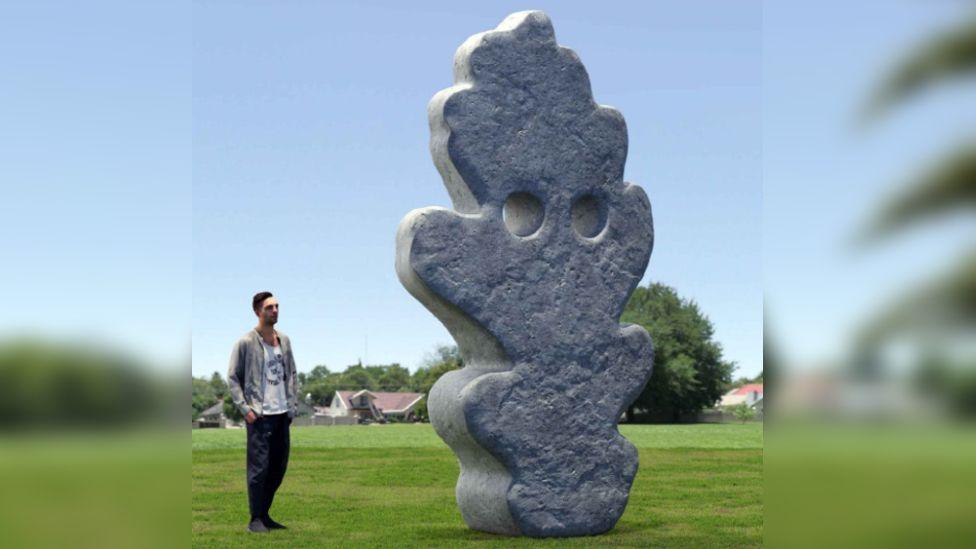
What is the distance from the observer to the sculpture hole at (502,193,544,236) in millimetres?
10039

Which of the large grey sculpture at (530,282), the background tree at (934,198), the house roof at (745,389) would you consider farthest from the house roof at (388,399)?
the background tree at (934,198)

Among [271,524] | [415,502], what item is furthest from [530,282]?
[415,502]

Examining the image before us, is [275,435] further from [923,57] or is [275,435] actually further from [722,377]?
[722,377]

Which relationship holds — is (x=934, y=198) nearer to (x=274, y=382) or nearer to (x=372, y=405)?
(x=274, y=382)

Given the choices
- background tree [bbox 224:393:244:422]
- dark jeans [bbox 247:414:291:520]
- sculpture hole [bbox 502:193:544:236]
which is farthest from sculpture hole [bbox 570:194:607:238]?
background tree [bbox 224:393:244:422]

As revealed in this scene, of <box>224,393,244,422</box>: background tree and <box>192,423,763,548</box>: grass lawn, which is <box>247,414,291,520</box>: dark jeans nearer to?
<box>192,423,763,548</box>: grass lawn

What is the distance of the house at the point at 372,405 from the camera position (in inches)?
1946

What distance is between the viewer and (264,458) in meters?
9.91

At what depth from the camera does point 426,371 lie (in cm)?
5150

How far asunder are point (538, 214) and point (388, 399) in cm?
4190

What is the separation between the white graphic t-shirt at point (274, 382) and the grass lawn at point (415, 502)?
1.11 m

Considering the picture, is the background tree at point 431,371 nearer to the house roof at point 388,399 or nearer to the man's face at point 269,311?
the house roof at point 388,399

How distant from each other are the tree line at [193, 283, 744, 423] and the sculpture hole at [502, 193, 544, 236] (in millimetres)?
37323

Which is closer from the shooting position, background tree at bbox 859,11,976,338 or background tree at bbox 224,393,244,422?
background tree at bbox 859,11,976,338
